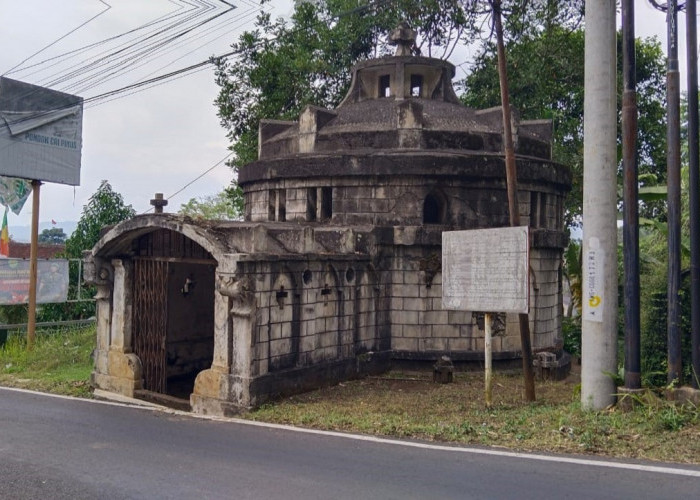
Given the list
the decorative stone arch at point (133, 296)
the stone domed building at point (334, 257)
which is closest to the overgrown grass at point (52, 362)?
the decorative stone arch at point (133, 296)

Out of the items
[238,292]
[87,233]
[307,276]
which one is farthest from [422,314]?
[87,233]

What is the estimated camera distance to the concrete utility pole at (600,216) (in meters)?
9.95

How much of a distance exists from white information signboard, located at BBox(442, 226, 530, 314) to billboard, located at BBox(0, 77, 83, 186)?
12.9 metres

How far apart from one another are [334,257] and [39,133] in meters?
10.8

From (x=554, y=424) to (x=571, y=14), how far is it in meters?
20.6

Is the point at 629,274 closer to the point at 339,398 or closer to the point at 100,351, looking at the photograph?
the point at 339,398

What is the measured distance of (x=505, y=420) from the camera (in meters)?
9.57

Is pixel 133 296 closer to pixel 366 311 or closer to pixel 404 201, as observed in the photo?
pixel 366 311

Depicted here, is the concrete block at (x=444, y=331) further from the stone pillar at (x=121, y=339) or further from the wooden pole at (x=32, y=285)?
the wooden pole at (x=32, y=285)

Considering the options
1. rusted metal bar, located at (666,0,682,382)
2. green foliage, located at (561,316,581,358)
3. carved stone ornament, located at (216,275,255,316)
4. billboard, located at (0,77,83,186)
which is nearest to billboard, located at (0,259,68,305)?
billboard, located at (0,77,83,186)

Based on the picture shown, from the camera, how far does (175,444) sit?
8.79 meters

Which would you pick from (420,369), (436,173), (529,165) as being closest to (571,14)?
(529,165)

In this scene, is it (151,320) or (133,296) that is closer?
(151,320)

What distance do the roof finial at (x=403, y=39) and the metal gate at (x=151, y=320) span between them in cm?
905
